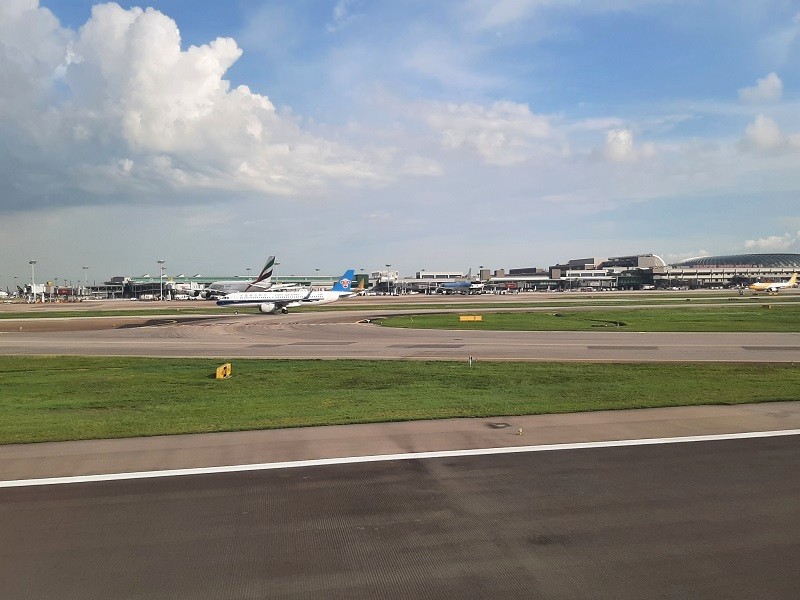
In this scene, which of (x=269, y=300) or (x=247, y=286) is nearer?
(x=269, y=300)

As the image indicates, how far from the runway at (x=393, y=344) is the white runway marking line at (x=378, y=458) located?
1579cm

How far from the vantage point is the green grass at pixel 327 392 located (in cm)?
1605

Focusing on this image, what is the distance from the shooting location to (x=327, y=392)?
67.7 feet

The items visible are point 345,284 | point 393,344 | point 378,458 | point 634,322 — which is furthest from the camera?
point 345,284

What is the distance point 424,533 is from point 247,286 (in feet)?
420

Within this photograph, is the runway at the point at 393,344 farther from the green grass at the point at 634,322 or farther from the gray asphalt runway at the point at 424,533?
the gray asphalt runway at the point at 424,533

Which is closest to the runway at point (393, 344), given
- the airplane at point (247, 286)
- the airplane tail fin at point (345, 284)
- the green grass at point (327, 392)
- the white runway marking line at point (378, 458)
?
the green grass at point (327, 392)

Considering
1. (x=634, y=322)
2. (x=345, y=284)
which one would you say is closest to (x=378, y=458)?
(x=634, y=322)

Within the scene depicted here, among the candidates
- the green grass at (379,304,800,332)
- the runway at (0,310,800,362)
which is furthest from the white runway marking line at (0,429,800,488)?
the green grass at (379,304,800,332)

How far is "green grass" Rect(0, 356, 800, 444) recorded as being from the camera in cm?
1605

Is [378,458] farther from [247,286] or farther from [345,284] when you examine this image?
[247,286]

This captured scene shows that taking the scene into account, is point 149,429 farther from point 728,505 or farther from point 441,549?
point 728,505

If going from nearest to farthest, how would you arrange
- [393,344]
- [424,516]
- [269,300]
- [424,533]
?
[424,533], [424,516], [393,344], [269,300]

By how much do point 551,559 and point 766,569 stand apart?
2.72 meters
